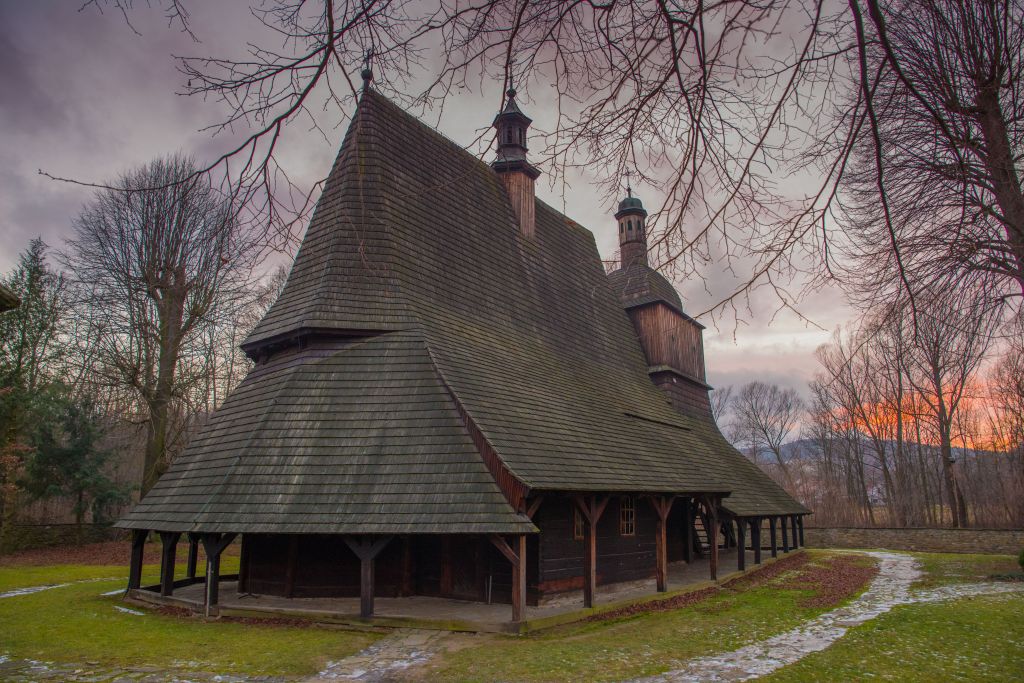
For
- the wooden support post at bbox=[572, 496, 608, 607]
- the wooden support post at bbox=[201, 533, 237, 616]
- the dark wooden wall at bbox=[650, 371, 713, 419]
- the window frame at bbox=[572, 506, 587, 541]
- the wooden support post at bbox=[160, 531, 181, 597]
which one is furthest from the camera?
the dark wooden wall at bbox=[650, 371, 713, 419]

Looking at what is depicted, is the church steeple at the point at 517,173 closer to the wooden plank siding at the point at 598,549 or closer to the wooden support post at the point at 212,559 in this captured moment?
the wooden plank siding at the point at 598,549

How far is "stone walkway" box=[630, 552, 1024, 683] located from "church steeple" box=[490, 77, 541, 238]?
11.2 metres

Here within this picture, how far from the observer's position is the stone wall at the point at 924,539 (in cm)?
2180

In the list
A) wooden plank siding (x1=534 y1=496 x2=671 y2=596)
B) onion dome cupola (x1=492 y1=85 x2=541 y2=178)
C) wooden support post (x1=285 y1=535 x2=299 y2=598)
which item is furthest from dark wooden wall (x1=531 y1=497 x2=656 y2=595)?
onion dome cupola (x1=492 y1=85 x2=541 y2=178)

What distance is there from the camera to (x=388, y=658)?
7.27m

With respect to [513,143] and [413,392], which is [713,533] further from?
[513,143]

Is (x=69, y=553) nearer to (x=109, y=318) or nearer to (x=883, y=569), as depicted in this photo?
(x=109, y=318)

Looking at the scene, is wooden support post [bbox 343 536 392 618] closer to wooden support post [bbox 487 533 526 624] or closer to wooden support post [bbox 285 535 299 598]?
wooden support post [bbox 487 533 526 624]

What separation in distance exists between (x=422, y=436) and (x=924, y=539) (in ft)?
75.8

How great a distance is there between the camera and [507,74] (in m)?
3.09

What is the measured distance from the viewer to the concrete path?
6562 mm

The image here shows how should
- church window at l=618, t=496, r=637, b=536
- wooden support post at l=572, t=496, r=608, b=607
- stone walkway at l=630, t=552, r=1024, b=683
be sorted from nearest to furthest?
stone walkway at l=630, t=552, r=1024, b=683 < wooden support post at l=572, t=496, r=608, b=607 < church window at l=618, t=496, r=637, b=536

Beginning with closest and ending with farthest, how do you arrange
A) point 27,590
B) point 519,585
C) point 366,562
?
point 519,585 → point 366,562 → point 27,590

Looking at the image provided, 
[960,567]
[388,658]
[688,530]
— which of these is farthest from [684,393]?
[388,658]
